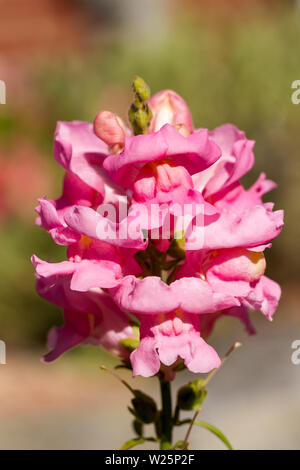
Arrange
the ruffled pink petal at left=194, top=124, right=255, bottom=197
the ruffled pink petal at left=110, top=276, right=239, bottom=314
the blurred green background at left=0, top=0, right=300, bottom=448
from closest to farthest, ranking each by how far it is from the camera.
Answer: the ruffled pink petal at left=110, top=276, right=239, bottom=314
the ruffled pink petal at left=194, top=124, right=255, bottom=197
the blurred green background at left=0, top=0, right=300, bottom=448

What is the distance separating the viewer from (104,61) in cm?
609

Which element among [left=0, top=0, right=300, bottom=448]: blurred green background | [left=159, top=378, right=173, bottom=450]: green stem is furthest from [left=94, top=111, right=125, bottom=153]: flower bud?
[left=0, top=0, right=300, bottom=448]: blurred green background

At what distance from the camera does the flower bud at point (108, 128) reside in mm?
1102

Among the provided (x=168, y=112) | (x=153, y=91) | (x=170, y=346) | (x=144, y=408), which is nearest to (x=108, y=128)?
(x=168, y=112)

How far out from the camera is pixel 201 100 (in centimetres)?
549

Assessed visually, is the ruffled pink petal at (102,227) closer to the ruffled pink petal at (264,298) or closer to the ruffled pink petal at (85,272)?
the ruffled pink petal at (85,272)

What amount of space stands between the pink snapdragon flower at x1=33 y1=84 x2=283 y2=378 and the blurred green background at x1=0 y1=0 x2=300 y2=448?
3610 millimetres

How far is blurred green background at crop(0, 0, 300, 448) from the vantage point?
496 centimetres

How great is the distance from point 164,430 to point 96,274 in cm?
33

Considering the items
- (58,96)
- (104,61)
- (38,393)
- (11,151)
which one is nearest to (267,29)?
(104,61)

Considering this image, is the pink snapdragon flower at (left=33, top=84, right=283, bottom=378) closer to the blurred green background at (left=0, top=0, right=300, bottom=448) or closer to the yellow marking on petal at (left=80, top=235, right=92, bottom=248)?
the yellow marking on petal at (left=80, top=235, right=92, bottom=248)

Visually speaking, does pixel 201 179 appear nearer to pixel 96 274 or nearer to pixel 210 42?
pixel 96 274

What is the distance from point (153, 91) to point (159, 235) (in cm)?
459

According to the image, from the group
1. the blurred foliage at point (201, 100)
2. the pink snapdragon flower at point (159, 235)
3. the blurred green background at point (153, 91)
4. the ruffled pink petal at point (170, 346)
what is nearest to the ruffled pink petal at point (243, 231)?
the pink snapdragon flower at point (159, 235)
